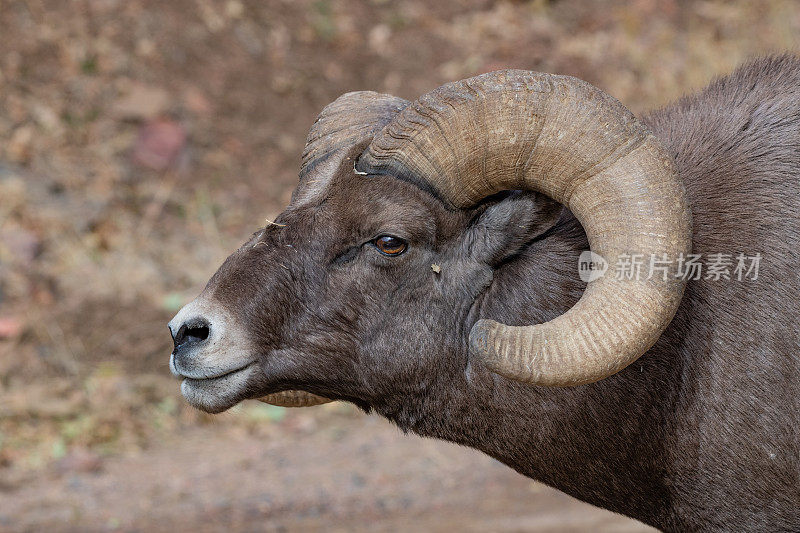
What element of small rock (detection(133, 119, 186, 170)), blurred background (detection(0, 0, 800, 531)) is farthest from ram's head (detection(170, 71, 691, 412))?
small rock (detection(133, 119, 186, 170))

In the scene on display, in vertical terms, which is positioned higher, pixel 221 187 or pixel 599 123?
pixel 221 187

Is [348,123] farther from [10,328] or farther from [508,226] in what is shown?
[10,328]

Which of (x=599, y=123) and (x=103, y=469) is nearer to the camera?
(x=599, y=123)

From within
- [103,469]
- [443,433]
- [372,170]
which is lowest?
[103,469]

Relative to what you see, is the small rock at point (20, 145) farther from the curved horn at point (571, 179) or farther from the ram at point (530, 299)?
the curved horn at point (571, 179)

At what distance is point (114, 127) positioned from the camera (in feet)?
42.6

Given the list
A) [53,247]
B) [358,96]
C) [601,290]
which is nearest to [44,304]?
[53,247]

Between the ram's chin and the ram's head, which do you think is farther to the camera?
the ram's chin

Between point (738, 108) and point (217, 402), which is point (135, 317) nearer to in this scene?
point (217, 402)

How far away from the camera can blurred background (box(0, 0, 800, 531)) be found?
28.0 ft

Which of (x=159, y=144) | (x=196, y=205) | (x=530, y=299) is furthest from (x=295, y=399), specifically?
(x=159, y=144)

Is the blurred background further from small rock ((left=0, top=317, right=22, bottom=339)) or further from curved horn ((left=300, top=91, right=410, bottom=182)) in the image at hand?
curved horn ((left=300, top=91, right=410, bottom=182))

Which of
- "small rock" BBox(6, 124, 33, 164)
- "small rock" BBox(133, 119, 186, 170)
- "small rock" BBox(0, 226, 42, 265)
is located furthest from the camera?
"small rock" BBox(133, 119, 186, 170)

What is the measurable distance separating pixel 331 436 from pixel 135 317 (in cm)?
262
